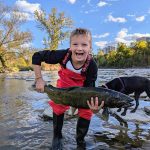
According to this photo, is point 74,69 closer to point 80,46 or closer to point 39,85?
point 80,46

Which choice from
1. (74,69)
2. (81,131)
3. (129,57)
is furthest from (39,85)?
(129,57)

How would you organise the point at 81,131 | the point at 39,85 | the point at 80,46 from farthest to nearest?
1. the point at 81,131
2. the point at 39,85
3. the point at 80,46

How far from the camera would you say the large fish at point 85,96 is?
385 cm

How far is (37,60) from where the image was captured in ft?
14.3

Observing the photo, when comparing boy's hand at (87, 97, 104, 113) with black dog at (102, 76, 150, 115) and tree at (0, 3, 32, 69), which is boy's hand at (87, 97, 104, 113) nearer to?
black dog at (102, 76, 150, 115)

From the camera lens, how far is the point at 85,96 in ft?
12.9

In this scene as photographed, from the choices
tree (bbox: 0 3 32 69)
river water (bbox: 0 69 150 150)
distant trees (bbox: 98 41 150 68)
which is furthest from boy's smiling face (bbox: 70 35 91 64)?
distant trees (bbox: 98 41 150 68)

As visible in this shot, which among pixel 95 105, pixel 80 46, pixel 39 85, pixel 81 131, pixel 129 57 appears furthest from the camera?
pixel 129 57

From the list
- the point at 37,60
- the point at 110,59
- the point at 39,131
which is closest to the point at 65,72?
the point at 37,60

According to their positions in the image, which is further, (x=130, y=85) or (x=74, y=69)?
(x=130, y=85)

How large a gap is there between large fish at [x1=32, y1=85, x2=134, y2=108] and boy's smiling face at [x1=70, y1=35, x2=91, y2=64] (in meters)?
0.42

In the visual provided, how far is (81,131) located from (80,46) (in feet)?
4.13

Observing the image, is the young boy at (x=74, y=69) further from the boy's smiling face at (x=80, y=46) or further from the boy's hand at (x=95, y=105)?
the boy's hand at (x=95, y=105)

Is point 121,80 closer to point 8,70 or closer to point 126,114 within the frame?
point 126,114
